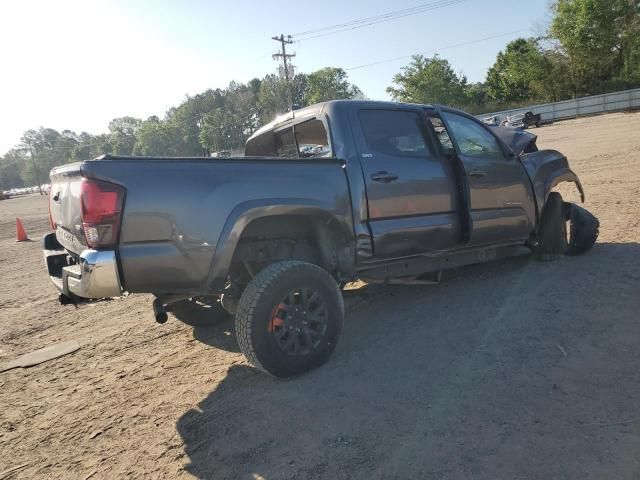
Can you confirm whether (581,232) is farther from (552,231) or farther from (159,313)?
(159,313)

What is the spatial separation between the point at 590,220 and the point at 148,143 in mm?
106523

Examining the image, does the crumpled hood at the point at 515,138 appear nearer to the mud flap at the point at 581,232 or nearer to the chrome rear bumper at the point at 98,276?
the mud flap at the point at 581,232

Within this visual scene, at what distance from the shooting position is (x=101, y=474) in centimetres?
253

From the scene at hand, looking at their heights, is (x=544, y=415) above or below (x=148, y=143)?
below

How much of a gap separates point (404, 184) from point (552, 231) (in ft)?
8.44

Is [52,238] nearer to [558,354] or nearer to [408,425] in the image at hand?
[408,425]

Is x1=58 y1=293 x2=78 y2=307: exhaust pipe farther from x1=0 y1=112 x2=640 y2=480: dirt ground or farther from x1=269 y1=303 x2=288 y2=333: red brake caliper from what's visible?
x1=269 y1=303 x2=288 y2=333: red brake caliper

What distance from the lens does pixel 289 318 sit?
10.8 ft

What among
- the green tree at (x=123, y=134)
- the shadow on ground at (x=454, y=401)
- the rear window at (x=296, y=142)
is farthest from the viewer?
the green tree at (x=123, y=134)

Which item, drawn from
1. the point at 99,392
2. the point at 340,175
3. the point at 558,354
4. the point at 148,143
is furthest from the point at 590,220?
the point at 148,143

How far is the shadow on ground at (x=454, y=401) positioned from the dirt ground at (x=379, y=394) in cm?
1

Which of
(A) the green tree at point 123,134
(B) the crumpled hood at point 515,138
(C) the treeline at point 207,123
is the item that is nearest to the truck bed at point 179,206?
(B) the crumpled hood at point 515,138

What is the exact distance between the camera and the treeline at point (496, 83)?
4641 centimetres

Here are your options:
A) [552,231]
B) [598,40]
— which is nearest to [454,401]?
[552,231]
